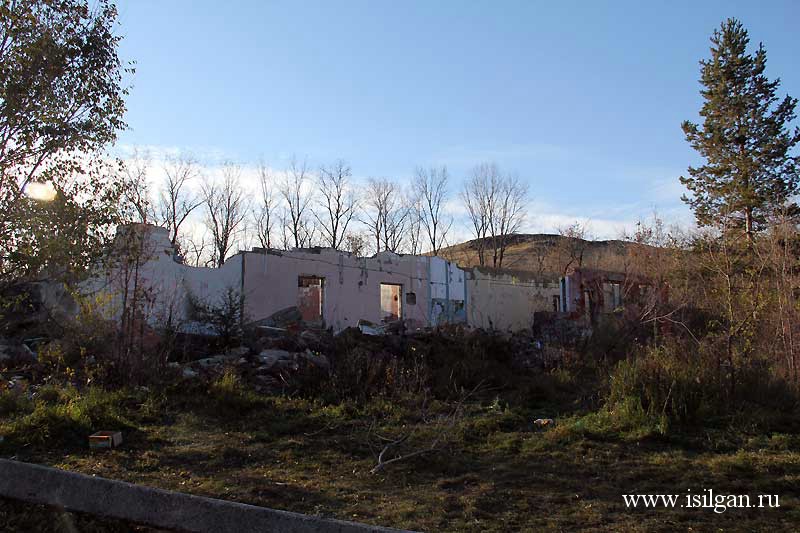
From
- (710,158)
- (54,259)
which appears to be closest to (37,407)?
(54,259)

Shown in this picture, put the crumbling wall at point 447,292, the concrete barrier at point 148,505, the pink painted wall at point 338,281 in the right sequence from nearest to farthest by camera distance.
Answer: the concrete barrier at point 148,505 → the pink painted wall at point 338,281 → the crumbling wall at point 447,292

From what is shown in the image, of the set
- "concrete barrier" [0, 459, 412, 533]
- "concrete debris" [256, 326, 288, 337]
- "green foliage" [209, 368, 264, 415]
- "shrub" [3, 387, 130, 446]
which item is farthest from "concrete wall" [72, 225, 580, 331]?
"concrete barrier" [0, 459, 412, 533]

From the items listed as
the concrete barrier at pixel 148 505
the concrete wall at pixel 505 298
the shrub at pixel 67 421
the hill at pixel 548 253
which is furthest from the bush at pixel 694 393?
the hill at pixel 548 253

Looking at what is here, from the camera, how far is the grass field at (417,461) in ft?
14.2

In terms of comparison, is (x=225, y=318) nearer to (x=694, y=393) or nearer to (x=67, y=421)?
(x=67, y=421)

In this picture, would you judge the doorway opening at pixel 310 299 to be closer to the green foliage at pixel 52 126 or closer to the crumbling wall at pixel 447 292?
the crumbling wall at pixel 447 292

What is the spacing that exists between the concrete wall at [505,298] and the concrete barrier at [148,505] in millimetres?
20428

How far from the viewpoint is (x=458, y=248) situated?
4831cm

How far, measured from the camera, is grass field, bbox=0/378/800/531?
4336mm

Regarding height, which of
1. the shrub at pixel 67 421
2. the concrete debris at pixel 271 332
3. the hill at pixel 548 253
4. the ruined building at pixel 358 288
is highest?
the hill at pixel 548 253

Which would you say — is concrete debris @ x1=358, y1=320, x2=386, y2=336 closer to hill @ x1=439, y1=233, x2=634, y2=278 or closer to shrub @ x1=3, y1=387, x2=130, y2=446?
shrub @ x1=3, y1=387, x2=130, y2=446

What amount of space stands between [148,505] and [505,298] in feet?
75.5

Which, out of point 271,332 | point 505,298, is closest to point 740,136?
point 505,298

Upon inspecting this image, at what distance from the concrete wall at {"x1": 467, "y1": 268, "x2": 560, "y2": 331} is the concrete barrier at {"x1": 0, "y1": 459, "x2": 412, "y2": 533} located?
20428mm
